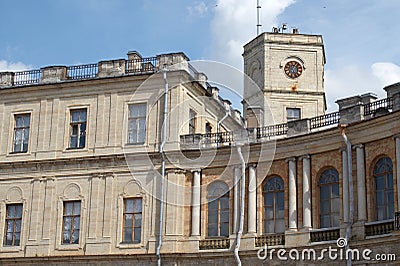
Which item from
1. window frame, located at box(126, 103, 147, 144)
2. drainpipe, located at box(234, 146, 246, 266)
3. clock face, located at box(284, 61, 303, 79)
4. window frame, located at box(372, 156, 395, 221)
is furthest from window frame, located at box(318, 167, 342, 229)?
clock face, located at box(284, 61, 303, 79)

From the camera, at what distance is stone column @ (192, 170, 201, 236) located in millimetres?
28547

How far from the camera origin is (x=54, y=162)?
1212 inches

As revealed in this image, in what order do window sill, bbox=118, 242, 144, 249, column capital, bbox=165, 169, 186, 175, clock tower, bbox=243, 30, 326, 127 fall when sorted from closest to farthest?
window sill, bbox=118, 242, 144, 249
column capital, bbox=165, 169, 186, 175
clock tower, bbox=243, 30, 326, 127

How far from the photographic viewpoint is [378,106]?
2519 cm

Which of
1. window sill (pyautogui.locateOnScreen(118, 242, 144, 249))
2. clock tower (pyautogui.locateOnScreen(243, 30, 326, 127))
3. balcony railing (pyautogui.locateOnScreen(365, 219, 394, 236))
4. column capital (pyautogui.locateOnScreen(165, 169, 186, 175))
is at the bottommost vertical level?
window sill (pyautogui.locateOnScreen(118, 242, 144, 249))

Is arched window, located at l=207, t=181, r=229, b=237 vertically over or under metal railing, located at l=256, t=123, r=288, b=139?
under

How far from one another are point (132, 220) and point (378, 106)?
11.0m

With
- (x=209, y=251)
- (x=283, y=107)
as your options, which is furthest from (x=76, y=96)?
(x=283, y=107)

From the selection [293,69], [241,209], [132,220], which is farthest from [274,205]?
[293,69]

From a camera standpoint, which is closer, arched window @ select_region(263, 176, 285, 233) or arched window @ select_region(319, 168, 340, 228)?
arched window @ select_region(319, 168, 340, 228)

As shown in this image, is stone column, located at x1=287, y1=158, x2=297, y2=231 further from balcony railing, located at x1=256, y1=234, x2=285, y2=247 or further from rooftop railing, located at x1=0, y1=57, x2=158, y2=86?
rooftop railing, located at x1=0, y1=57, x2=158, y2=86

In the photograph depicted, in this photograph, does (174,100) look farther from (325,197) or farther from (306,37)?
(306,37)

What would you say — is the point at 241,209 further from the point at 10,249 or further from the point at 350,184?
the point at 10,249

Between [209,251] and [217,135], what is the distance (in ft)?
17.0
